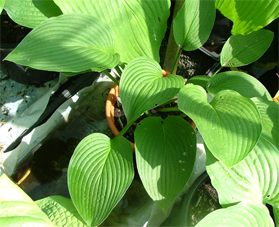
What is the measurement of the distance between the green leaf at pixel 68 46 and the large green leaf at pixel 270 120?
504 mm

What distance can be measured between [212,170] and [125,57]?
50cm

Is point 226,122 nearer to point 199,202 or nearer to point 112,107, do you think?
point 199,202

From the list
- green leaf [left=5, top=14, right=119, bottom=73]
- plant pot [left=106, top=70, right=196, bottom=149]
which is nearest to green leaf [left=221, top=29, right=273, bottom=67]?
plant pot [left=106, top=70, right=196, bottom=149]

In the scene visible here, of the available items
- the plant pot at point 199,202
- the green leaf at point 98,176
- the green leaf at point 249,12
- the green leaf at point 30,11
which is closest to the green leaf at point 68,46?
the green leaf at point 30,11

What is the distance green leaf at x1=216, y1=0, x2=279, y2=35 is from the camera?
744 mm

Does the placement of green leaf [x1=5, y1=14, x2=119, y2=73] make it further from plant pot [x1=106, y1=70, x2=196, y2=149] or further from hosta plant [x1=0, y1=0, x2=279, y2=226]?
plant pot [x1=106, y1=70, x2=196, y2=149]

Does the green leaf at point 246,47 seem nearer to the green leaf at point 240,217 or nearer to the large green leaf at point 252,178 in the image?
the large green leaf at point 252,178

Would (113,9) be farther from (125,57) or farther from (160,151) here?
(160,151)

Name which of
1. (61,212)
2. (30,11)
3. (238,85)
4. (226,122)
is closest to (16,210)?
(61,212)

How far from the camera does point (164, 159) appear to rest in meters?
0.79

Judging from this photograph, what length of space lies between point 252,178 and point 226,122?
220 millimetres

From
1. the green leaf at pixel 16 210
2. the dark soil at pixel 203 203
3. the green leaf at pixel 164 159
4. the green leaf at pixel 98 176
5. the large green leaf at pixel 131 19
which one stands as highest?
the large green leaf at pixel 131 19

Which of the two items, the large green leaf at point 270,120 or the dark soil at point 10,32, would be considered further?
the dark soil at point 10,32

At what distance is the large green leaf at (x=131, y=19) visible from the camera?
80 cm
